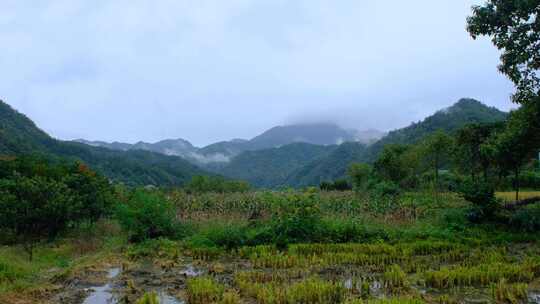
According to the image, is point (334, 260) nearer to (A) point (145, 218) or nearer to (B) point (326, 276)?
(B) point (326, 276)

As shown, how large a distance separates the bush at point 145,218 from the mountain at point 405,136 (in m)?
47.9

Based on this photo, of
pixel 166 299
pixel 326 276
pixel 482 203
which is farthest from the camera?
pixel 482 203

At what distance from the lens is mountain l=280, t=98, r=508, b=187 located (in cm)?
8581

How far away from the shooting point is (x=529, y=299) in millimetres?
8562

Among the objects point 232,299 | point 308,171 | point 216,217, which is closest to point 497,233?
point 232,299

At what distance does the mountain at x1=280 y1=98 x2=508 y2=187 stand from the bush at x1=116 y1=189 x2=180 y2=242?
1886 inches

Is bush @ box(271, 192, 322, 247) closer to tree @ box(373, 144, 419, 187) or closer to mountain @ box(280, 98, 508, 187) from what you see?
tree @ box(373, 144, 419, 187)

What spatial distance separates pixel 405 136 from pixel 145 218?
282ft

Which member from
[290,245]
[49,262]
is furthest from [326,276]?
[49,262]

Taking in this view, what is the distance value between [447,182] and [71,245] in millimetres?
34973

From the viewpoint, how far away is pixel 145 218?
1767cm

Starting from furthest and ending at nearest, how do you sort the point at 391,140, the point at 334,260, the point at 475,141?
the point at 391,140 → the point at 475,141 → the point at 334,260

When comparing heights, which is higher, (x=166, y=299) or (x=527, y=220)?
(x=527, y=220)

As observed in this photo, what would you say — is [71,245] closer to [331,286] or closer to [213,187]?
[331,286]
